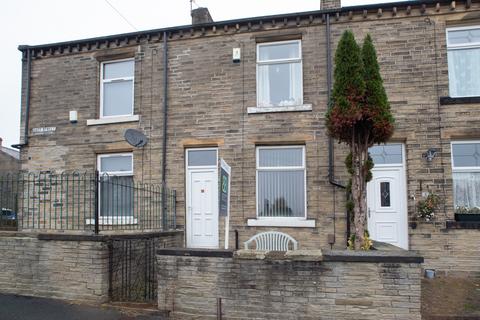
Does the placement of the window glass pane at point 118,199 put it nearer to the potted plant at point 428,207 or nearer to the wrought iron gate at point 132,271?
the wrought iron gate at point 132,271

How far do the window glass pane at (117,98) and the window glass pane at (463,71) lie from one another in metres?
8.14

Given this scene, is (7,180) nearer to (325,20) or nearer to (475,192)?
(325,20)

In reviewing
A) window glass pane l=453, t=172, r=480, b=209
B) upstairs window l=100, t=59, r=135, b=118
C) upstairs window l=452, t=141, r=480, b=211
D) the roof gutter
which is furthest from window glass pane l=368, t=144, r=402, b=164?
upstairs window l=100, t=59, r=135, b=118

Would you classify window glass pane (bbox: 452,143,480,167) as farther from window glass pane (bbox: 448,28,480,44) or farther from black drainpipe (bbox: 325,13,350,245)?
black drainpipe (bbox: 325,13,350,245)

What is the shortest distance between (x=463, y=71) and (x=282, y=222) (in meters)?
5.49

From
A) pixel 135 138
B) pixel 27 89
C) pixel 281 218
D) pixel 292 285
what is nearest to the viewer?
pixel 292 285

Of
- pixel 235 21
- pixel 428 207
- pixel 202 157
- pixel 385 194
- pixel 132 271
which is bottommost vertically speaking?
pixel 132 271

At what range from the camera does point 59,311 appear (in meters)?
5.86

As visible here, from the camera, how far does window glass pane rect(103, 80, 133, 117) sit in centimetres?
1136

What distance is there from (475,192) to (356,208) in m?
4.58

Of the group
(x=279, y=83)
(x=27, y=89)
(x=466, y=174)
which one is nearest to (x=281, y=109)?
(x=279, y=83)

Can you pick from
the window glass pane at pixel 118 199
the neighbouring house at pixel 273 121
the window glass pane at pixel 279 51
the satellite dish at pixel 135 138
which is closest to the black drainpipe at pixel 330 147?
the neighbouring house at pixel 273 121

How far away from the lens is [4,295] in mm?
6750

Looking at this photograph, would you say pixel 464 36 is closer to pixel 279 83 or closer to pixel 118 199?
pixel 279 83
